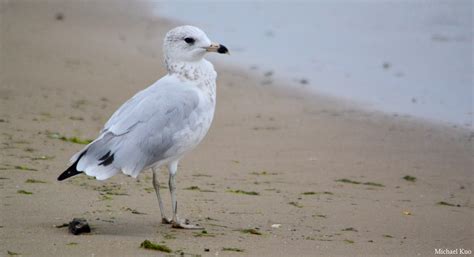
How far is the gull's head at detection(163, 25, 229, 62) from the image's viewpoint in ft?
20.0

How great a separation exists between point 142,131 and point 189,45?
759 mm

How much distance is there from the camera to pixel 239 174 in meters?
7.51

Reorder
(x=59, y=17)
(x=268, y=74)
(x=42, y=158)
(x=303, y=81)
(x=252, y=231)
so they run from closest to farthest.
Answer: (x=252, y=231), (x=42, y=158), (x=303, y=81), (x=268, y=74), (x=59, y=17)

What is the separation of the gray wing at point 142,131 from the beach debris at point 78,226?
0.34m

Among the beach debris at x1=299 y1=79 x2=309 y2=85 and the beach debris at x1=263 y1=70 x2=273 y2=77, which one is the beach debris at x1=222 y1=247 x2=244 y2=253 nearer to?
the beach debris at x1=299 y1=79 x2=309 y2=85

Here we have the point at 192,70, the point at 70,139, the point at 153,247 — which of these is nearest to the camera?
the point at 153,247

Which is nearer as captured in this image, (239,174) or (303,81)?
(239,174)

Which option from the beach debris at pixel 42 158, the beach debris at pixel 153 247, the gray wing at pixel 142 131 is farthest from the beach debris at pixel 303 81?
the beach debris at pixel 153 247

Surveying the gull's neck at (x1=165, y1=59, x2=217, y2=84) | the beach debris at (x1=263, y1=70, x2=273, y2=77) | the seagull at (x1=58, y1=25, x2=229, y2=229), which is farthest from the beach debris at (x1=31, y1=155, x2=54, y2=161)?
the beach debris at (x1=263, y1=70, x2=273, y2=77)

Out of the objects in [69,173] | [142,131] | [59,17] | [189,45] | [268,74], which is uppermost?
[59,17]

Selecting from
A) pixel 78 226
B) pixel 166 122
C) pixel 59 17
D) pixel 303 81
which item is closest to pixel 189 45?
pixel 166 122

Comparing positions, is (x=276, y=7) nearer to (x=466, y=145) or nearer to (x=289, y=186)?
(x=466, y=145)

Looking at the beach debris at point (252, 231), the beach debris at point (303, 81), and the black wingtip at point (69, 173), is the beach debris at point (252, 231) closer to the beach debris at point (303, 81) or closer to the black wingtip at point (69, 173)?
the black wingtip at point (69, 173)

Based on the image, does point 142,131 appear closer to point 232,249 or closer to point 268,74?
point 232,249
